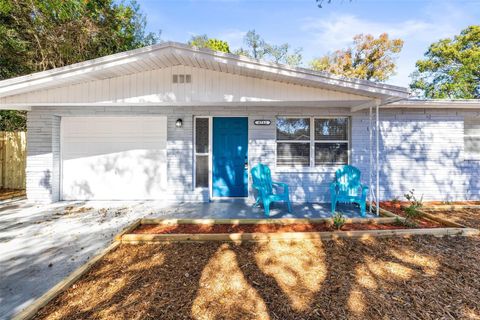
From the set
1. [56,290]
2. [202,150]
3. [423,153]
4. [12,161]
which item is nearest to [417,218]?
[423,153]

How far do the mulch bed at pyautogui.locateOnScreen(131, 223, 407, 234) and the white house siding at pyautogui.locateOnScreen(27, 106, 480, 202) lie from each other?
1.80m

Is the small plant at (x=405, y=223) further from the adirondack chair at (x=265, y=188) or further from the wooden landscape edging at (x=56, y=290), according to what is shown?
the wooden landscape edging at (x=56, y=290)

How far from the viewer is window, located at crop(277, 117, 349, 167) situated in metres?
5.91

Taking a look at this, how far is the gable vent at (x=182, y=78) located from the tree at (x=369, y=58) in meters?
17.7

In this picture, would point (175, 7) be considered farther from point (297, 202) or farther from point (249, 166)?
point (297, 202)

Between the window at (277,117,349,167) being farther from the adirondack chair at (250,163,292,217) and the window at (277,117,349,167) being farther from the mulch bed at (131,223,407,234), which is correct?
the mulch bed at (131,223,407,234)

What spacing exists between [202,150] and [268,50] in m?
18.3

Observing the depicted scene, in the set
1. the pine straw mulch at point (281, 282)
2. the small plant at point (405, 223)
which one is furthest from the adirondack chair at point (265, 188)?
the small plant at point (405, 223)

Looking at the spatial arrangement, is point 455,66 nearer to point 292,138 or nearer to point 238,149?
point 292,138

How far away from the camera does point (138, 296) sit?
2236mm

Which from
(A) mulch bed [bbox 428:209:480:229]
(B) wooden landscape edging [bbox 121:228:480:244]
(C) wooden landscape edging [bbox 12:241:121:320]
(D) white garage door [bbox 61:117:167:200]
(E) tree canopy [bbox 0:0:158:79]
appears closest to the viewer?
(C) wooden landscape edging [bbox 12:241:121:320]

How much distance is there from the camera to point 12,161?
7477mm

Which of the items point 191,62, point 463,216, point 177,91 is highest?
point 191,62

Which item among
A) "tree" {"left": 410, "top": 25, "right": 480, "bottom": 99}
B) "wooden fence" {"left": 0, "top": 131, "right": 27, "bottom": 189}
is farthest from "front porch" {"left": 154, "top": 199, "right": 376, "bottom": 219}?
"tree" {"left": 410, "top": 25, "right": 480, "bottom": 99}
